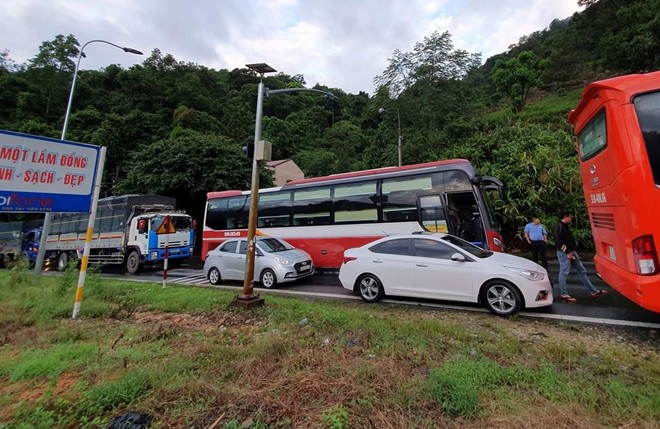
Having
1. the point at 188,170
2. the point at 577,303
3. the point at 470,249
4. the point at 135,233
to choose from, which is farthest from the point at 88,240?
the point at 188,170

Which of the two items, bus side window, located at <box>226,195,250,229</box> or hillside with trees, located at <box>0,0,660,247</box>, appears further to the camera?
hillside with trees, located at <box>0,0,660,247</box>

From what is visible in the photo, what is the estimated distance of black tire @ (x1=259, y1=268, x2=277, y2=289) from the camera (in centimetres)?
975

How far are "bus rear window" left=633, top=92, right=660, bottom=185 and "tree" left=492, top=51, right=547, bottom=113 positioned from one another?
1521 inches

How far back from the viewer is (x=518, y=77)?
3841cm

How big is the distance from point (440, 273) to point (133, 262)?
535 inches

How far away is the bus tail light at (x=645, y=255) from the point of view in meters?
3.81

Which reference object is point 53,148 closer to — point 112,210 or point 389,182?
point 389,182

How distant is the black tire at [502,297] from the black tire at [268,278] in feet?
18.8

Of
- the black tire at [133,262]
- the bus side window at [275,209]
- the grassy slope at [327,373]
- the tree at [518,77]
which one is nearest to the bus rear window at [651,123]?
the grassy slope at [327,373]

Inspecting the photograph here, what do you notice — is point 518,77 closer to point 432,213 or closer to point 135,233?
point 432,213

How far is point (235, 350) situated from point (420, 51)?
66.1ft

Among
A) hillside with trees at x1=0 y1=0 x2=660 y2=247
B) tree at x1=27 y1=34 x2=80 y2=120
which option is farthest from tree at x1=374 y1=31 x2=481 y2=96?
tree at x1=27 y1=34 x2=80 y2=120

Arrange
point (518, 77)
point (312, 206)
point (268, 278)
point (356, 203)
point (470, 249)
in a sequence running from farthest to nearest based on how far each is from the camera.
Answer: point (518, 77), point (312, 206), point (356, 203), point (268, 278), point (470, 249)

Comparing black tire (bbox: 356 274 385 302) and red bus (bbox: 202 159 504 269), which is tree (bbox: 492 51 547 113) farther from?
black tire (bbox: 356 274 385 302)
